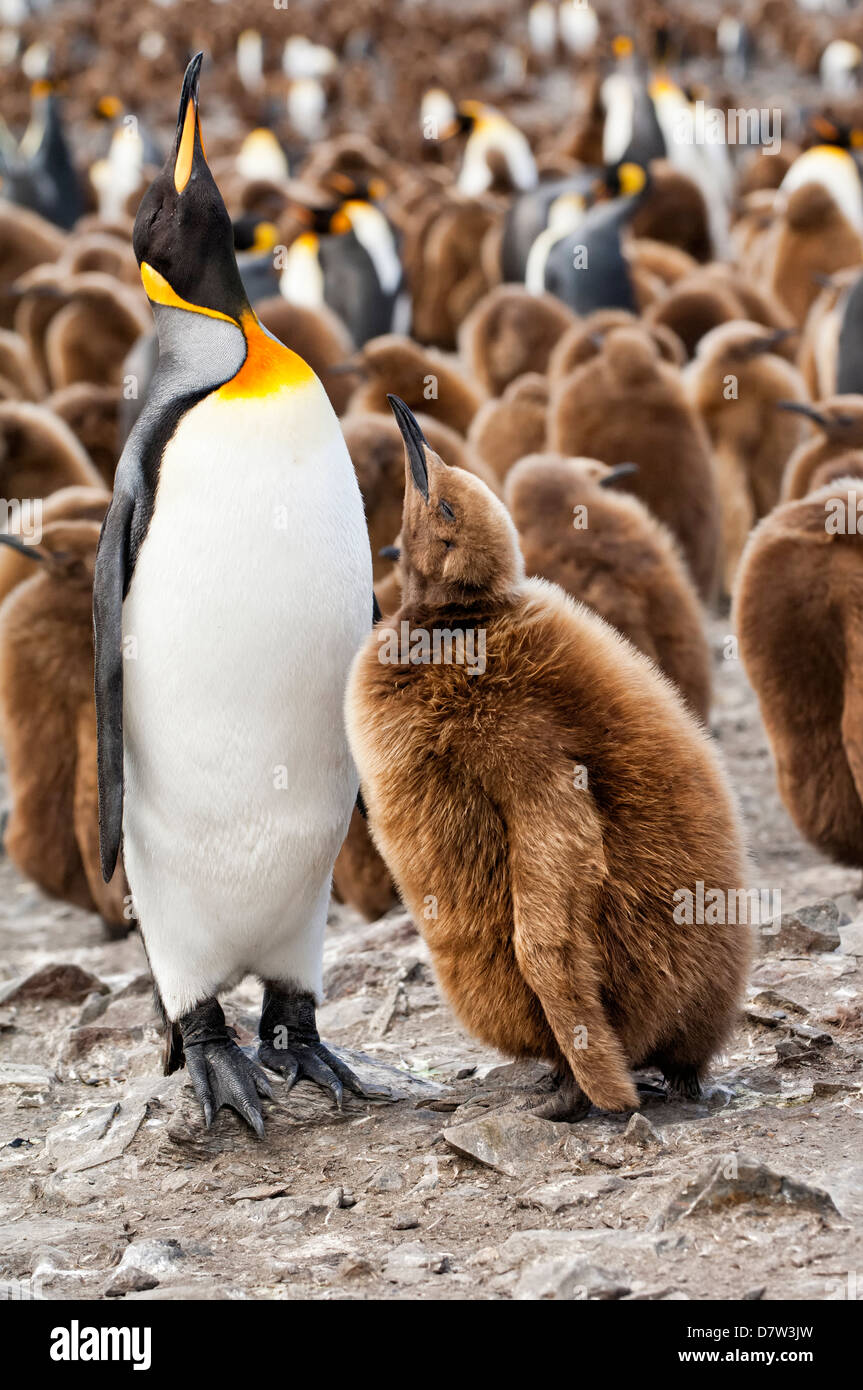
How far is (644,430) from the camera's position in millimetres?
5969

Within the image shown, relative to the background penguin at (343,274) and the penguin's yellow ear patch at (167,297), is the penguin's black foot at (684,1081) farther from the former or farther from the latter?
the background penguin at (343,274)

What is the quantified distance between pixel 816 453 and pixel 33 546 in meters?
2.55

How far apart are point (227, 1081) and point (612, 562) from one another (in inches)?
73.5

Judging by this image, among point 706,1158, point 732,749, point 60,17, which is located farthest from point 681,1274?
point 60,17

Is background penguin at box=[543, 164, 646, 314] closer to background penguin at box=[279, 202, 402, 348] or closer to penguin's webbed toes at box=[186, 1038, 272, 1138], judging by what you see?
background penguin at box=[279, 202, 402, 348]

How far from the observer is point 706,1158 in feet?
8.27

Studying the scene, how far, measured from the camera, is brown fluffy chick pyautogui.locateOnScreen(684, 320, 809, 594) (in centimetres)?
688

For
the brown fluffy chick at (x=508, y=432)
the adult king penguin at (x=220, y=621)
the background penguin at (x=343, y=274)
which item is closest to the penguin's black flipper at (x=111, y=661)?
the adult king penguin at (x=220, y=621)

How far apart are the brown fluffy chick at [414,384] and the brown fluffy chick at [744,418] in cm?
98

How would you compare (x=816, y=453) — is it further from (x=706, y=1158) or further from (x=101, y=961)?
(x=706, y=1158)

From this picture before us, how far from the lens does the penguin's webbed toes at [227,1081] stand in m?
3.02

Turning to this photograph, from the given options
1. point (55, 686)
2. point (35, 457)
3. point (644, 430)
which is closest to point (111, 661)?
point (55, 686)

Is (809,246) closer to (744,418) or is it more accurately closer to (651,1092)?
(744,418)

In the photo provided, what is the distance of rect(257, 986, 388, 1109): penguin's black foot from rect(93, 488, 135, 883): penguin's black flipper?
47 centimetres
